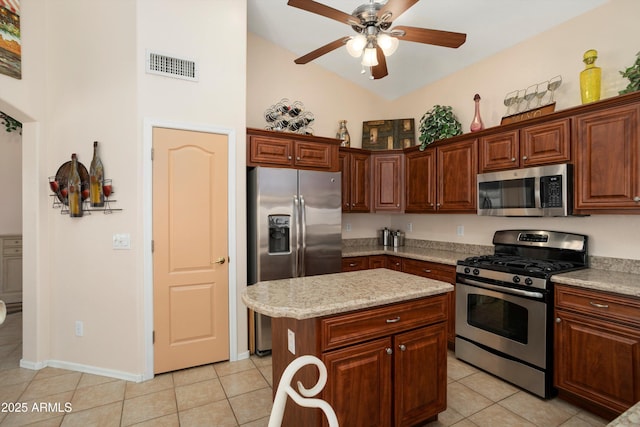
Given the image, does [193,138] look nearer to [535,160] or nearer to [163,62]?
[163,62]

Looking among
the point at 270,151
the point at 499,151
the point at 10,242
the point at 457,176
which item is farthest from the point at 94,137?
the point at 499,151

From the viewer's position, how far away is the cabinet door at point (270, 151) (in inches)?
130

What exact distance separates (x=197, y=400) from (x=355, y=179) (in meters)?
2.98

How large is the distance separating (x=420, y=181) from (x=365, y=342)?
271 cm

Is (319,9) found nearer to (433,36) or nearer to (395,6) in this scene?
(395,6)

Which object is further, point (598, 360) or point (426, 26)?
point (426, 26)

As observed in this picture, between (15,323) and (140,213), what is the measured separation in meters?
3.02

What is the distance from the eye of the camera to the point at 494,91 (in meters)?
3.49

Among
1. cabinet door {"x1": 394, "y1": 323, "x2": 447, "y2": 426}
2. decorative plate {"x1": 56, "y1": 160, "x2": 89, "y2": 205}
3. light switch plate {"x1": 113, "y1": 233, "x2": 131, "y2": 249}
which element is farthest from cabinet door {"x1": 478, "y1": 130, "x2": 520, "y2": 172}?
decorative plate {"x1": 56, "y1": 160, "x2": 89, "y2": 205}

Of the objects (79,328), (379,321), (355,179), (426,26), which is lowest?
(79,328)

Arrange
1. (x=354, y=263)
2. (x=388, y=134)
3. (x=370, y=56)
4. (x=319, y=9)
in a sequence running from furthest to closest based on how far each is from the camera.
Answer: (x=388, y=134) → (x=354, y=263) → (x=370, y=56) → (x=319, y=9)

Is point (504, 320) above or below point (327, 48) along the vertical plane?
below

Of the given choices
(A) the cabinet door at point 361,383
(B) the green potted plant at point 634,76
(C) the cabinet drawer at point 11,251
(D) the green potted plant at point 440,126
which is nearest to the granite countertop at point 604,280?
(B) the green potted plant at point 634,76

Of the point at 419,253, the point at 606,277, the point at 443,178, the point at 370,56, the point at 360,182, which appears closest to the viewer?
the point at 370,56
